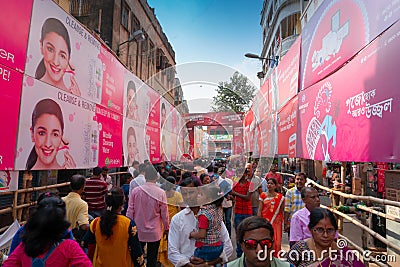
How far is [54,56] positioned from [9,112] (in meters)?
1.29

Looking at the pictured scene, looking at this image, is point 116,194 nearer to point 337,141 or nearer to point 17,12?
point 17,12

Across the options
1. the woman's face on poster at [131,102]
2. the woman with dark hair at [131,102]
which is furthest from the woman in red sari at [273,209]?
the woman's face on poster at [131,102]

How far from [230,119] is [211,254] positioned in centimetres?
839

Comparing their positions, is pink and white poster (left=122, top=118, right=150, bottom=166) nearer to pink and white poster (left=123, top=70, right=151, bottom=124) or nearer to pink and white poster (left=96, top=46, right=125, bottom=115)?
pink and white poster (left=123, top=70, right=151, bottom=124)

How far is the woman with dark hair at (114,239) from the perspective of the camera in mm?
2541

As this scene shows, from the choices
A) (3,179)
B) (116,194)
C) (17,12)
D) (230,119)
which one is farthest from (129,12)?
(116,194)

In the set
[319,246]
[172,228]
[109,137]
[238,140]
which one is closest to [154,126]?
[109,137]

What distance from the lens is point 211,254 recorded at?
267 cm

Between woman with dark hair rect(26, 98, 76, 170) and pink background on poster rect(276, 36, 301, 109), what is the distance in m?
4.37

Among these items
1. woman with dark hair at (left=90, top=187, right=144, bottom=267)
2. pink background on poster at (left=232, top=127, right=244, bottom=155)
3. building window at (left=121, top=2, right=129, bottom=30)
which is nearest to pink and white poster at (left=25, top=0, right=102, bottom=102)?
woman with dark hair at (left=90, top=187, right=144, bottom=267)

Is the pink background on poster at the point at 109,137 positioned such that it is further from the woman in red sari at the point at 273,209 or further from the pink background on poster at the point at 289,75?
the pink background on poster at the point at 289,75

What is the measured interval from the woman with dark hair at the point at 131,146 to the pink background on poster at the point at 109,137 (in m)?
0.57

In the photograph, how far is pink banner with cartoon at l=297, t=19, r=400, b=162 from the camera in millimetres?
2648

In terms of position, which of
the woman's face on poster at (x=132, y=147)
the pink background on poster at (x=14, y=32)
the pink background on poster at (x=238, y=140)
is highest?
the pink background on poster at (x=14, y=32)
